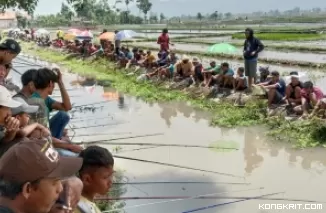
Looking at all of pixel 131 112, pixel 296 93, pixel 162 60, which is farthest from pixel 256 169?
pixel 162 60

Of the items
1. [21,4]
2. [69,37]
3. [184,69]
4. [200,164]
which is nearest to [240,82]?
[184,69]

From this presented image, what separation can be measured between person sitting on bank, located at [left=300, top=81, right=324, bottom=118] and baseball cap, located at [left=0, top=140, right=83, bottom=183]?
7.65 m

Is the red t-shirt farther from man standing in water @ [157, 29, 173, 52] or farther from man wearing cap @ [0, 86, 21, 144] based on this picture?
man wearing cap @ [0, 86, 21, 144]

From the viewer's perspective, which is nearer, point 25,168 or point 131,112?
point 25,168

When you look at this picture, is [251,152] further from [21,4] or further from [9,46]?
[21,4]

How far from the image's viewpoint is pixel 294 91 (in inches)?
373

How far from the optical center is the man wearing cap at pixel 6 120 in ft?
9.76

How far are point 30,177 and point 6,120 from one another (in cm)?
130

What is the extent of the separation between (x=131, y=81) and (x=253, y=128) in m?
7.30

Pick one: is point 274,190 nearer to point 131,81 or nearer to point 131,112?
point 131,112

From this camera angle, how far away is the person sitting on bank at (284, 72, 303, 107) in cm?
931

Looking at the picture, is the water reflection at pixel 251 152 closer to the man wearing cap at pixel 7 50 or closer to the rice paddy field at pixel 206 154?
the rice paddy field at pixel 206 154

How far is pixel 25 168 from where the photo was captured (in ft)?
5.95

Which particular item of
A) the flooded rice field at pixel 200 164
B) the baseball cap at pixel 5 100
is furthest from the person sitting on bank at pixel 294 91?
the baseball cap at pixel 5 100
